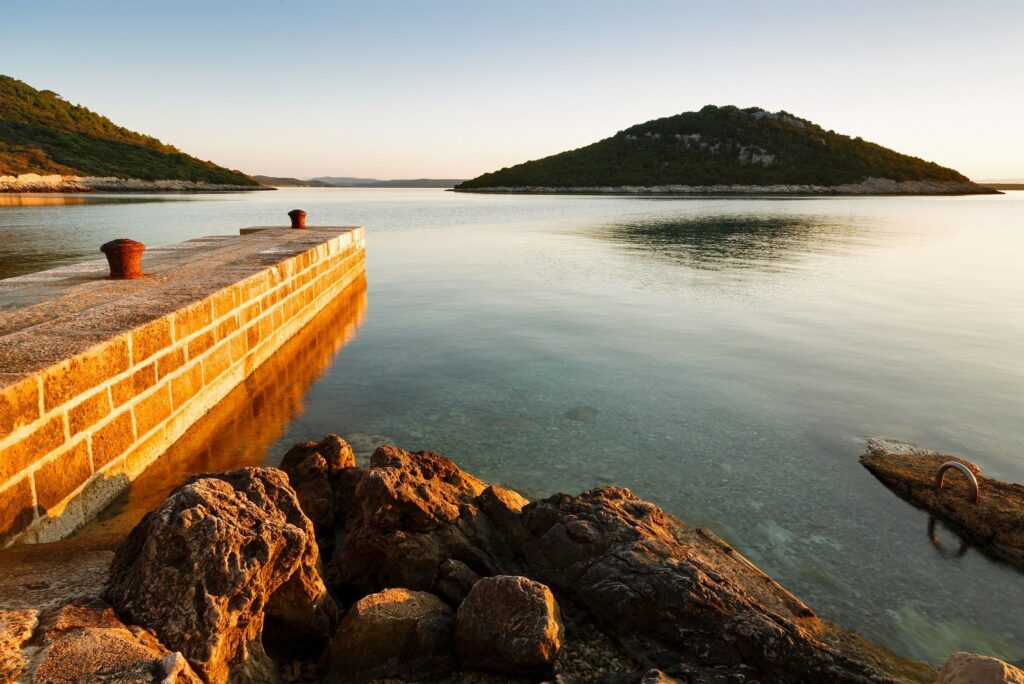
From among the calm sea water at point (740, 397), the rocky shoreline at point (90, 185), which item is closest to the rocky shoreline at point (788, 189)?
the rocky shoreline at point (90, 185)

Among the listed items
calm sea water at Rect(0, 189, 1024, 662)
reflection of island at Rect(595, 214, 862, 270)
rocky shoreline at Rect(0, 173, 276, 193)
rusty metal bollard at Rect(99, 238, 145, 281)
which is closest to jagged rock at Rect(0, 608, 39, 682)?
calm sea water at Rect(0, 189, 1024, 662)

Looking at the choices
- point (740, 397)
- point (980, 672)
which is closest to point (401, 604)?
point (980, 672)

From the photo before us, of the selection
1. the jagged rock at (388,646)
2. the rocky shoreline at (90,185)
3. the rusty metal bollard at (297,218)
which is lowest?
the jagged rock at (388,646)

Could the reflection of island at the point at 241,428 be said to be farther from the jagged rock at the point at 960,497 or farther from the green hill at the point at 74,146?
the green hill at the point at 74,146

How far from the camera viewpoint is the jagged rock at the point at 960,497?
201 inches

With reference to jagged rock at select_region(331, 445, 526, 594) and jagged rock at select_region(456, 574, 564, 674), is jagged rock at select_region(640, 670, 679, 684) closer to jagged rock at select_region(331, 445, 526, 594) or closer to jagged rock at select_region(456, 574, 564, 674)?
jagged rock at select_region(456, 574, 564, 674)

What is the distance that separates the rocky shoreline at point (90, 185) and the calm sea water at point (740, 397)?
68258 mm

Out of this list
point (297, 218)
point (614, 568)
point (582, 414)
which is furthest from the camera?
point (297, 218)

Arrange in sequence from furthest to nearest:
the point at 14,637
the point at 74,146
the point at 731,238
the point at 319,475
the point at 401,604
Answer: the point at 74,146, the point at 731,238, the point at 319,475, the point at 401,604, the point at 14,637

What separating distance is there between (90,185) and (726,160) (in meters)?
103

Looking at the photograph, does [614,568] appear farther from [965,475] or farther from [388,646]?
[965,475]

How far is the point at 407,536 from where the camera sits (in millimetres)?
3941

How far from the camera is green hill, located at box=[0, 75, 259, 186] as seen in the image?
81.7 m

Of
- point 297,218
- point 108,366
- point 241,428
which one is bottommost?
point 241,428
